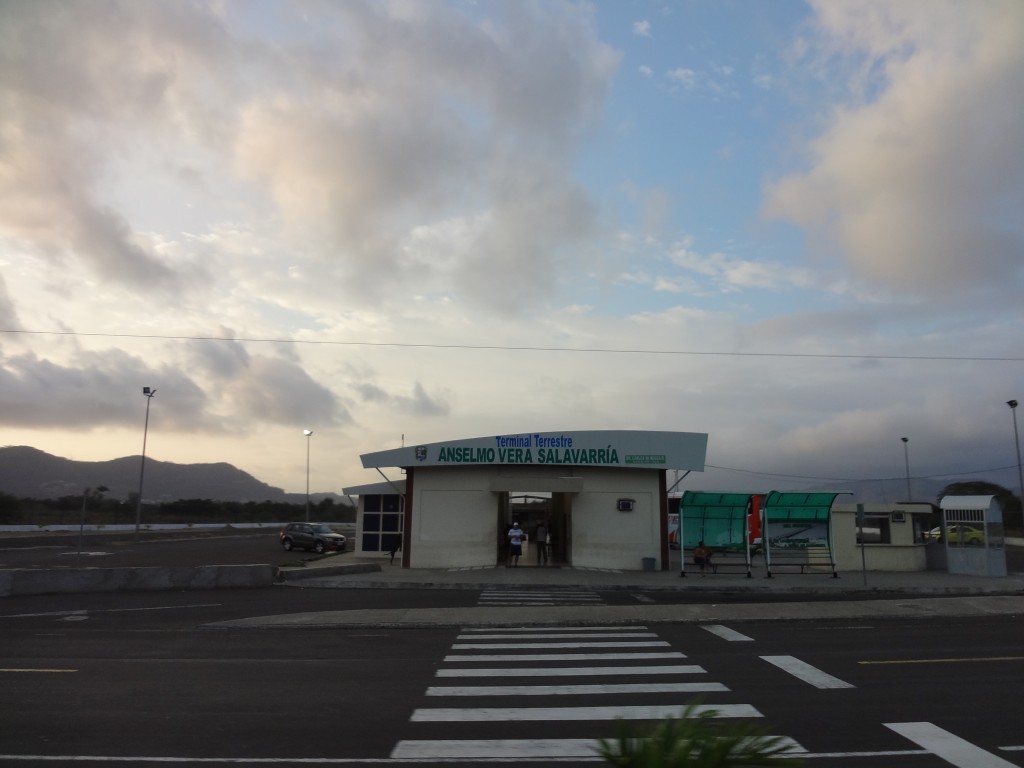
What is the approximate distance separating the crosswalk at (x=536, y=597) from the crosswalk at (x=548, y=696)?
6.07 m

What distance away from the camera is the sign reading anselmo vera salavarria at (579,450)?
2989cm

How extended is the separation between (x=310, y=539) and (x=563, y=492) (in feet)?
56.3

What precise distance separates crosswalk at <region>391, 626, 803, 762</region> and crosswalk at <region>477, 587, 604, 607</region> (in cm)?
607

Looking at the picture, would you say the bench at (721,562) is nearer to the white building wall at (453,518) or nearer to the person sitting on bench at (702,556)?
the person sitting on bench at (702,556)

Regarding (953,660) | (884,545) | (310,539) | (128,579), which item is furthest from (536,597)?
(310,539)

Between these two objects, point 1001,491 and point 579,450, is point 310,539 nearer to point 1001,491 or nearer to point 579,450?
point 579,450

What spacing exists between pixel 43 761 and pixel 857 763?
23.8ft

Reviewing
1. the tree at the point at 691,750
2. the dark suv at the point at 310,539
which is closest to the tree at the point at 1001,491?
the dark suv at the point at 310,539

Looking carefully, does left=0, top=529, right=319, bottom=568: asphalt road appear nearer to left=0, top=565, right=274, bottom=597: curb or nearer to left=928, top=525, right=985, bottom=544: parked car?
left=0, top=565, right=274, bottom=597: curb

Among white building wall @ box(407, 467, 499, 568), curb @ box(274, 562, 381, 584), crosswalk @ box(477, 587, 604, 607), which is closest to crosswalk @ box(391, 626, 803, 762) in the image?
crosswalk @ box(477, 587, 604, 607)

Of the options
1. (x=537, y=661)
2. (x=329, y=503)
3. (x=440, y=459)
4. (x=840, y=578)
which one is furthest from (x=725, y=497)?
(x=329, y=503)

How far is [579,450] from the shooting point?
98.8 ft

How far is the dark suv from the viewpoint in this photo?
41347 mm

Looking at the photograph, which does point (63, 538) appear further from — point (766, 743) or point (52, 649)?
point (766, 743)
